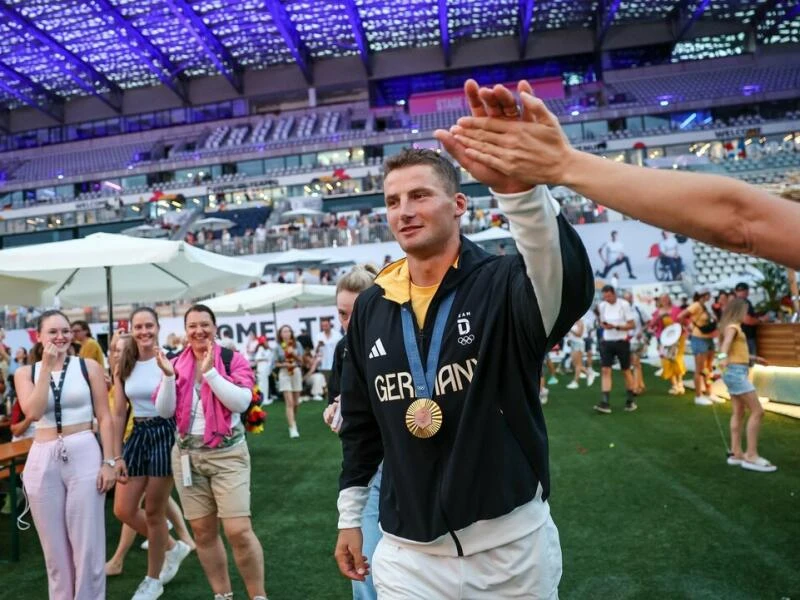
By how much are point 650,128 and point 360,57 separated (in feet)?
75.3

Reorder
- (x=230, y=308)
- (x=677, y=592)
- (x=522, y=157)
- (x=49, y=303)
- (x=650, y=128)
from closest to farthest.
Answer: (x=522, y=157) → (x=677, y=592) → (x=49, y=303) → (x=230, y=308) → (x=650, y=128)

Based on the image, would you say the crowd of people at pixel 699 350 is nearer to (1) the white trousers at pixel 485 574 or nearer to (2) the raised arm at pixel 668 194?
(1) the white trousers at pixel 485 574

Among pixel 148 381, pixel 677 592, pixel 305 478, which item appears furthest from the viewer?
pixel 305 478

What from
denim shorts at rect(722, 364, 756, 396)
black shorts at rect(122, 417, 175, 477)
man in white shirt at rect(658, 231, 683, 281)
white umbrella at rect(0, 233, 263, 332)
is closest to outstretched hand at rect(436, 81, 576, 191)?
black shorts at rect(122, 417, 175, 477)

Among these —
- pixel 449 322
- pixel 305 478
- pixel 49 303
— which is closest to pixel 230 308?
pixel 49 303

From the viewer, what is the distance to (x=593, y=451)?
7.75 m

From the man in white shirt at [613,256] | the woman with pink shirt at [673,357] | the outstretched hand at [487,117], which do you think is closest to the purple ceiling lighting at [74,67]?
the man in white shirt at [613,256]

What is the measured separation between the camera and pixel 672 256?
24047 mm

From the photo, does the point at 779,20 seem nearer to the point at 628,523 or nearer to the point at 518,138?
the point at 628,523

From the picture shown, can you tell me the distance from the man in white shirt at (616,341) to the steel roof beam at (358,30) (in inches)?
1418

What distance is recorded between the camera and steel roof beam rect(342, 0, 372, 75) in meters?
41.5

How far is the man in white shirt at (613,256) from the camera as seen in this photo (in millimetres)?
24406

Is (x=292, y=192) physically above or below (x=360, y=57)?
below

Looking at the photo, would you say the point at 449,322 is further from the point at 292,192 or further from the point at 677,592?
the point at 292,192
